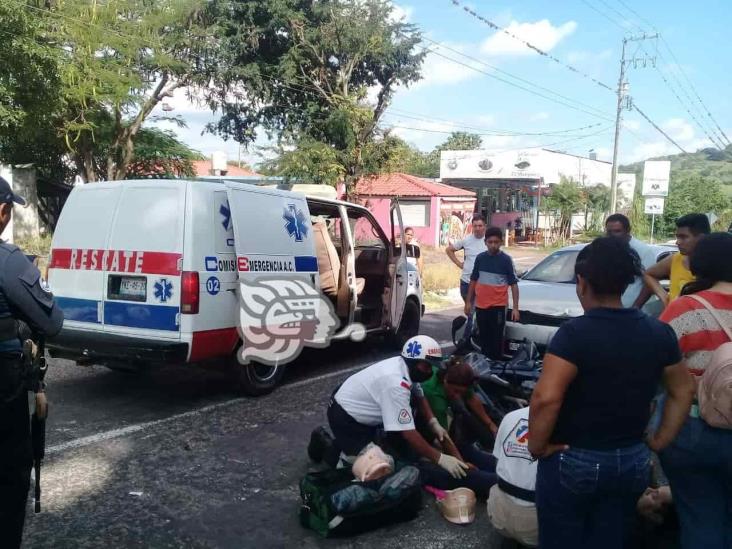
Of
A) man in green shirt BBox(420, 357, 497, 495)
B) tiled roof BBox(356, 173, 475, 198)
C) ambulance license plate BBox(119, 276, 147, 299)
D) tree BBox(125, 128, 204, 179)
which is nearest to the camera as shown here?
man in green shirt BBox(420, 357, 497, 495)

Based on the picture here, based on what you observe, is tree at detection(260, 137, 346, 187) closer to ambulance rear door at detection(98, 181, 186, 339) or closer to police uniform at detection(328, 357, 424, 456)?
ambulance rear door at detection(98, 181, 186, 339)

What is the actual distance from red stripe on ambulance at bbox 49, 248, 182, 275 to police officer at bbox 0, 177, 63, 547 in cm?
248

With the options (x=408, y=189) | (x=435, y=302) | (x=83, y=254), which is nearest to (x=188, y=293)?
(x=83, y=254)

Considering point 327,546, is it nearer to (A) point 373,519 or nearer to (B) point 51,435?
(A) point 373,519

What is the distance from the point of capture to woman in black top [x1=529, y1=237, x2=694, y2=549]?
2250 mm

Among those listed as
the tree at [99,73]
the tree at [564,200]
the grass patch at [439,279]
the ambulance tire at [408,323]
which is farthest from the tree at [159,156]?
the tree at [564,200]

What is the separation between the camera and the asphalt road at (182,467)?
145 inches

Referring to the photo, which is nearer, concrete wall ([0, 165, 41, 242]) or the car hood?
the car hood

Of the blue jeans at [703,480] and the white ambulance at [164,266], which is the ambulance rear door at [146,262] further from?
the blue jeans at [703,480]

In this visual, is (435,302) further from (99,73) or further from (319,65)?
(319,65)

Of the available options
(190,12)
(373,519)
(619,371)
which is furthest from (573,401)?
(190,12)

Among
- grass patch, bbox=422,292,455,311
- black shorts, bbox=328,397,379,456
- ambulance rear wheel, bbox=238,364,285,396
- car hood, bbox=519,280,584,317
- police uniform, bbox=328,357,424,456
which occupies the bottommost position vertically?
grass patch, bbox=422,292,455,311

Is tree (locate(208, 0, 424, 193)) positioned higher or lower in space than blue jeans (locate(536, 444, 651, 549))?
higher

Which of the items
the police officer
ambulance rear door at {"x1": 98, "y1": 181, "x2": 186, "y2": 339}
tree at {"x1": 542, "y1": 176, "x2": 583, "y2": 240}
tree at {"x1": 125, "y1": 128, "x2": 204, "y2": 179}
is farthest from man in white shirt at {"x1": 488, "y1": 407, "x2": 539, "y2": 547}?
tree at {"x1": 542, "y1": 176, "x2": 583, "y2": 240}
